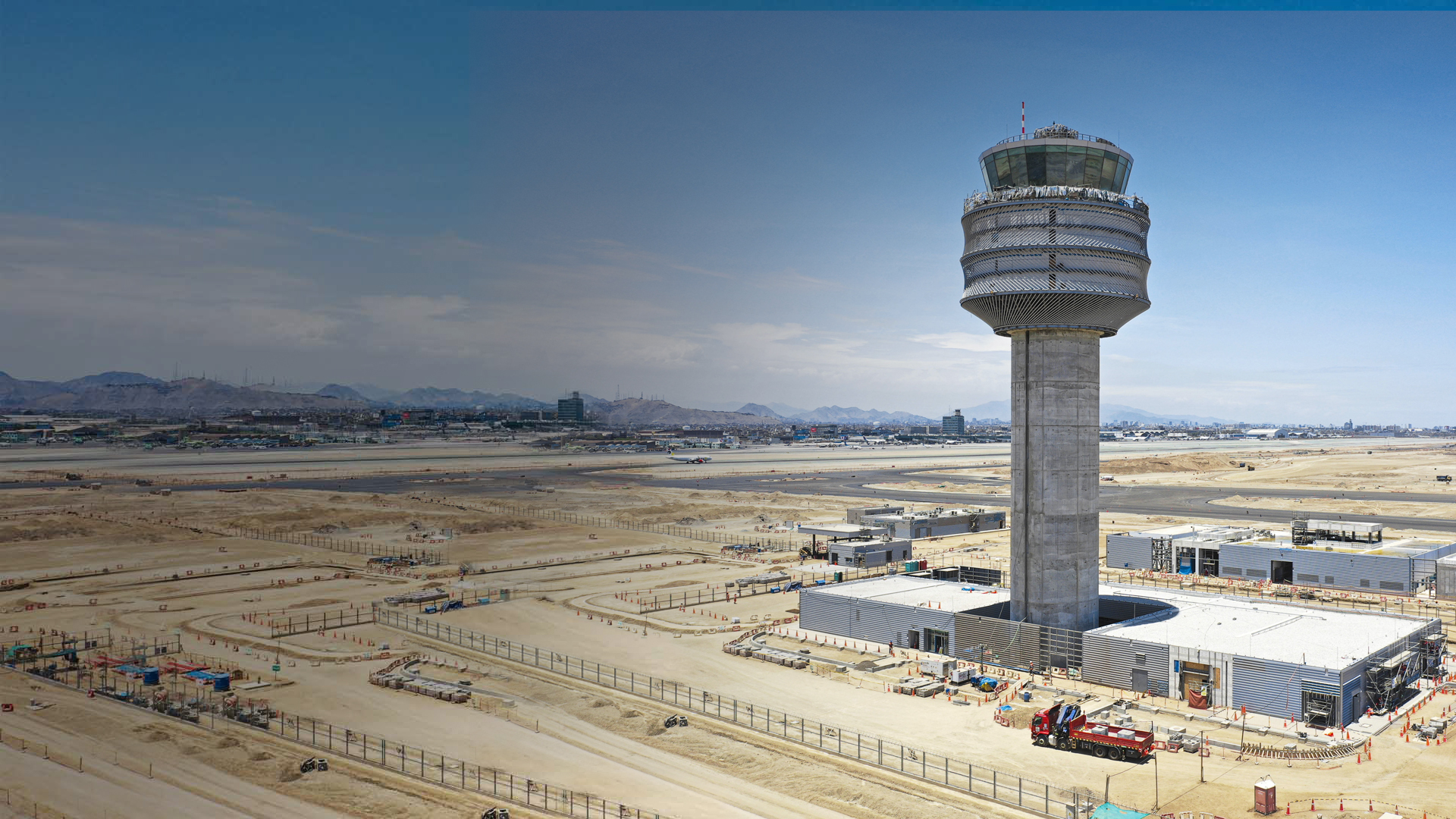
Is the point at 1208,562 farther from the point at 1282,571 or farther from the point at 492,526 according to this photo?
the point at 492,526

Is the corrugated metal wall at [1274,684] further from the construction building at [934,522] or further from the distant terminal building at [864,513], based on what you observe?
the distant terminal building at [864,513]

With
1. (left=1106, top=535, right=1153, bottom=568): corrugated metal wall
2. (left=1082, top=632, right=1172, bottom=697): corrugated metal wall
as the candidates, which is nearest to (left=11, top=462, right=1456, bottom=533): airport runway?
(left=1106, top=535, right=1153, bottom=568): corrugated metal wall

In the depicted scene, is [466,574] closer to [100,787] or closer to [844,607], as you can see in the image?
[844,607]

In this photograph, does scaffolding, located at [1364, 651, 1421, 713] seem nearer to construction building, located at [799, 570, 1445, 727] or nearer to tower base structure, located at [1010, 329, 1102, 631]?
construction building, located at [799, 570, 1445, 727]

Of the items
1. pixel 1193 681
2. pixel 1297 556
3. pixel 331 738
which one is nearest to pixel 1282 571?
pixel 1297 556

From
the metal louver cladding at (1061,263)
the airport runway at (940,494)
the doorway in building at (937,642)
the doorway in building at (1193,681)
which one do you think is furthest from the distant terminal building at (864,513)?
the doorway in building at (1193,681)

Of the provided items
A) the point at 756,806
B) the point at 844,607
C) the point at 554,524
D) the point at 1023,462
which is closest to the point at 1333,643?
the point at 1023,462
